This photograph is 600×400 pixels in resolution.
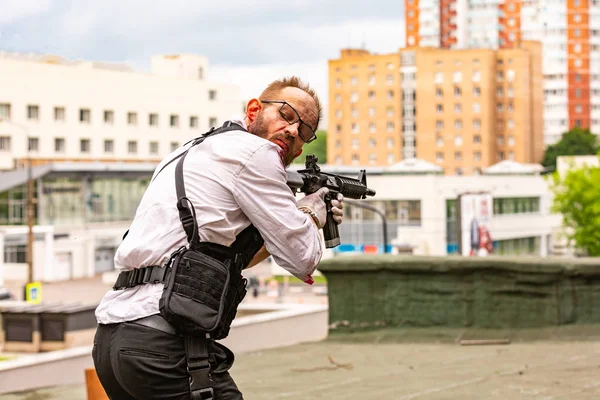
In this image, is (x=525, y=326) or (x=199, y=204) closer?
Result: (x=199, y=204)

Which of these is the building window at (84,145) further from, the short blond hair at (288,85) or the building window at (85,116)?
the short blond hair at (288,85)

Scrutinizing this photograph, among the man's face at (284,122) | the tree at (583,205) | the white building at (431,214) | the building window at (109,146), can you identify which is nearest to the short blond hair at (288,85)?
the man's face at (284,122)

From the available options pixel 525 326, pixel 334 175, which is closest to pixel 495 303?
pixel 525 326

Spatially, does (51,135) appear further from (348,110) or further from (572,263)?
(572,263)

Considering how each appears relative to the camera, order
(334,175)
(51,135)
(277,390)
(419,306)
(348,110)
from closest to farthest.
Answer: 1. (334,175)
2. (277,390)
3. (419,306)
4. (51,135)
5. (348,110)

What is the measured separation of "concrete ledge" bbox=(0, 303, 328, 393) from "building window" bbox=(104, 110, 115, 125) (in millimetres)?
68492

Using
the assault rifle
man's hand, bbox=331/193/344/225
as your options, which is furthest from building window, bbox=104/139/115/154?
man's hand, bbox=331/193/344/225

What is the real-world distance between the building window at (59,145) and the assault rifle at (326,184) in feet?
274

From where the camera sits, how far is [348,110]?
130625mm

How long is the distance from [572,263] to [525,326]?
78cm

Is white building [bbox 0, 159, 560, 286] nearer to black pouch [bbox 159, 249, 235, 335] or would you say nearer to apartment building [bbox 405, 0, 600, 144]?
black pouch [bbox 159, 249, 235, 335]

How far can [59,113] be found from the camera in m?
85.2

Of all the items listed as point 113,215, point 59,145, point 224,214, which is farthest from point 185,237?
point 59,145

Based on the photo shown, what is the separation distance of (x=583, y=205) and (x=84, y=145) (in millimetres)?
40645
